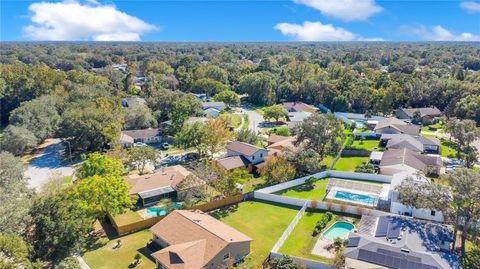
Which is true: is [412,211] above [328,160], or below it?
above

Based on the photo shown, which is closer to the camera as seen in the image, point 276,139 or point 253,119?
point 276,139

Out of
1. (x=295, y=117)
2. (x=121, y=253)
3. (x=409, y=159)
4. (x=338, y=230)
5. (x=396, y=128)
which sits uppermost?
(x=396, y=128)

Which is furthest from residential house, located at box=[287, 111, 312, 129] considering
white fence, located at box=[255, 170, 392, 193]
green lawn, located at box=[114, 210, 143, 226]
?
green lawn, located at box=[114, 210, 143, 226]

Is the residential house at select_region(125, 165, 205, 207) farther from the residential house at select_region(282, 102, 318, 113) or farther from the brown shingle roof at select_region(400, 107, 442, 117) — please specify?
the brown shingle roof at select_region(400, 107, 442, 117)

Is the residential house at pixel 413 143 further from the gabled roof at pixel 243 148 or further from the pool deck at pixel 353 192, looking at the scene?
the gabled roof at pixel 243 148

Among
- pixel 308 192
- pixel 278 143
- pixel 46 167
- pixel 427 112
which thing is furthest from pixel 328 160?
pixel 46 167

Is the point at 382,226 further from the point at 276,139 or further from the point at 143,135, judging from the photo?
the point at 143,135
